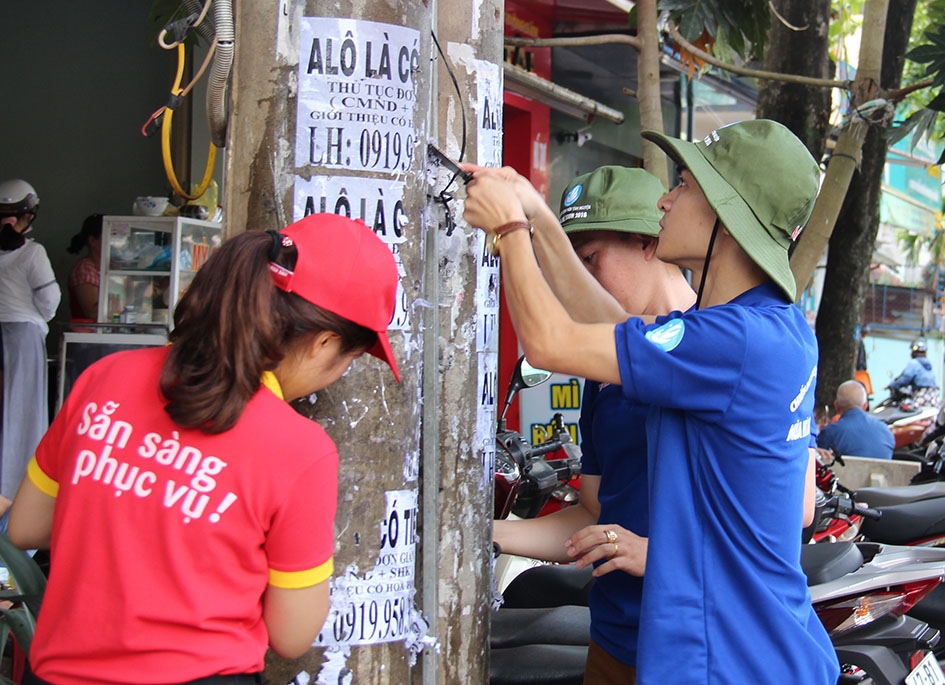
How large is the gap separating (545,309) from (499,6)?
2.42ft

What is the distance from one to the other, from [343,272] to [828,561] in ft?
7.32

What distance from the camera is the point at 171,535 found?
1473 millimetres

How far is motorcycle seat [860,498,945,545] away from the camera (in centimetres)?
454

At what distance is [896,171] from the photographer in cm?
2786

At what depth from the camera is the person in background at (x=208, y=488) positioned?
1478 millimetres

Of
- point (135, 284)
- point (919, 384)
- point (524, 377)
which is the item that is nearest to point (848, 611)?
point (524, 377)

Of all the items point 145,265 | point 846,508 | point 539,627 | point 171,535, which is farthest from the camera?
point 145,265

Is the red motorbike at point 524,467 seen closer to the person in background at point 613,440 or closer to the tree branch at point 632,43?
the person in background at point 613,440

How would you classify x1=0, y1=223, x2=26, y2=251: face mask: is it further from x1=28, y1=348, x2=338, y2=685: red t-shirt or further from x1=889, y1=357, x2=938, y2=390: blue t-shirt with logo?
x1=889, y1=357, x2=938, y2=390: blue t-shirt with logo

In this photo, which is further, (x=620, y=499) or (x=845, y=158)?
(x=845, y=158)

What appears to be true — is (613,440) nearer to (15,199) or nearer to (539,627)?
(539,627)

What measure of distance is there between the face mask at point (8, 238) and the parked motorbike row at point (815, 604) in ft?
13.8

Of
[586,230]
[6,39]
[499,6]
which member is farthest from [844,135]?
[6,39]

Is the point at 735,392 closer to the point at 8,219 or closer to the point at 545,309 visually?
the point at 545,309
